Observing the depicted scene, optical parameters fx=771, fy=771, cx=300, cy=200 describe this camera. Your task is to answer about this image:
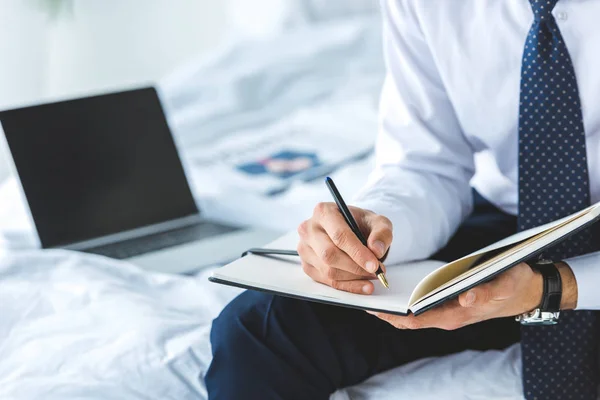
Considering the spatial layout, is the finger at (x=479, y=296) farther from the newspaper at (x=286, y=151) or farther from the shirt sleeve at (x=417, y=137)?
the newspaper at (x=286, y=151)

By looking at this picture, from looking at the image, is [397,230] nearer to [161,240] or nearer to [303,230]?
[303,230]

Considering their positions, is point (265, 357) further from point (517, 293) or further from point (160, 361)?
point (517, 293)

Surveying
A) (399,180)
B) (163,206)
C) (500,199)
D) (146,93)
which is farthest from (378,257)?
(146,93)

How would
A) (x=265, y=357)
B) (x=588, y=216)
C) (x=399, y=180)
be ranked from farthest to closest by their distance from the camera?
1. (x=399, y=180)
2. (x=265, y=357)
3. (x=588, y=216)

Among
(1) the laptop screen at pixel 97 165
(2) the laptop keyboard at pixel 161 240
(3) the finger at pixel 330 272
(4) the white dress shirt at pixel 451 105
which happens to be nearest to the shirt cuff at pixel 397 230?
(4) the white dress shirt at pixel 451 105

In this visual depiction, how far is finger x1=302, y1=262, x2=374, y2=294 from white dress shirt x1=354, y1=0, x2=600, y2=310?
0.13m

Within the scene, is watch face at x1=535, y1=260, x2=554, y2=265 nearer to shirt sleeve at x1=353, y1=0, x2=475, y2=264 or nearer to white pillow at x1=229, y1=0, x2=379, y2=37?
shirt sleeve at x1=353, y1=0, x2=475, y2=264

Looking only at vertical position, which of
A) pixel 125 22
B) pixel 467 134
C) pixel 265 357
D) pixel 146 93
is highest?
pixel 125 22

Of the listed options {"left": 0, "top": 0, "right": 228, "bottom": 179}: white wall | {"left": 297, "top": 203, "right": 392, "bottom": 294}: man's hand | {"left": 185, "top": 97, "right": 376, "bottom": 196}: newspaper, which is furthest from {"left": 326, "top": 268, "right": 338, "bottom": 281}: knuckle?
{"left": 0, "top": 0, "right": 228, "bottom": 179}: white wall

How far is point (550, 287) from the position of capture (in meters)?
0.76

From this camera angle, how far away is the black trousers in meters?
0.78

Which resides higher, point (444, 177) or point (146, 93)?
point (146, 93)

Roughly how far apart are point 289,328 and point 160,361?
0.15 metres

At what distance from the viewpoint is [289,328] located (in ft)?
2.65
